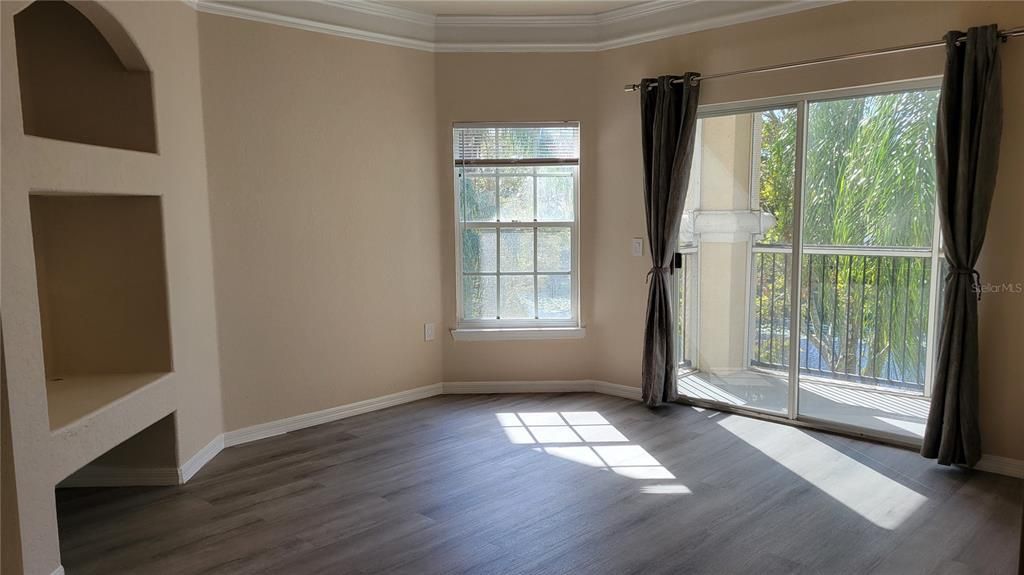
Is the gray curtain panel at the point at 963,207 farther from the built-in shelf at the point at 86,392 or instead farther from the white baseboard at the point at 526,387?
the built-in shelf at the point at 86,392

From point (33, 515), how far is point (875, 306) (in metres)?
4.18

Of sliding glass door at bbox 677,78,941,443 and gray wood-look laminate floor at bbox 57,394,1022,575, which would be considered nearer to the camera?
gray wood-look laminate floor at bbox 57,394,1022,575

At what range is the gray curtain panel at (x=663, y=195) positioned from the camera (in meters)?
4.36

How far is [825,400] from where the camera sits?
4137mm

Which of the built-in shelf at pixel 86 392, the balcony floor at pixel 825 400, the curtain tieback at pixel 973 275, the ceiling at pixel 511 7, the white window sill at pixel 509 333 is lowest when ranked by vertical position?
the balcony floor at pixel 825 400

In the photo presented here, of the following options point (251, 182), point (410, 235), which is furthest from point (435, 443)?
point (251, 182)

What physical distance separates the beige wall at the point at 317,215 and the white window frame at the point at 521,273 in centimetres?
18

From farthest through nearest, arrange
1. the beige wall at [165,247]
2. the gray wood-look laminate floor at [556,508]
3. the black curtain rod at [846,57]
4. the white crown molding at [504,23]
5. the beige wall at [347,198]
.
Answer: the white crown molding at [504,23] < the black curtain rod at [846,57] < the beige wall at [347,198] < the gray wood-look laminate floor at [556,508] < the beige wall at [165,247]

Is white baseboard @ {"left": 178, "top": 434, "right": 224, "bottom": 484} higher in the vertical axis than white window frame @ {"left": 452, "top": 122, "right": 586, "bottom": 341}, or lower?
lower

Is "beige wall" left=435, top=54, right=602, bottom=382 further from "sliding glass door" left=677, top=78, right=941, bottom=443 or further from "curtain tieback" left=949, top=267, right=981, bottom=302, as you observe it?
"curtain tieback" left=949, top=267, right=981, bottom=302

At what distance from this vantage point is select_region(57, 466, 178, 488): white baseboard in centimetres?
340

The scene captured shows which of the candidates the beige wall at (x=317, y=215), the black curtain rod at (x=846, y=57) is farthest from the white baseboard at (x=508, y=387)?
the black curtain rod at (x=846, y=57)

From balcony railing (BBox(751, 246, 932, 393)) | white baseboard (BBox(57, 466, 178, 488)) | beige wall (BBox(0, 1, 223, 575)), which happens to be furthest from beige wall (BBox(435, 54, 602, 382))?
Answer: white baseboard (BBox(57, 466, 178, 488))

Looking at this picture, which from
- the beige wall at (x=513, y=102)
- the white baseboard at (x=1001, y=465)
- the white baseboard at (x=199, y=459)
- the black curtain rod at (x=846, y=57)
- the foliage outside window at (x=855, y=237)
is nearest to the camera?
the black curtain rod at (x=846, y=57)
